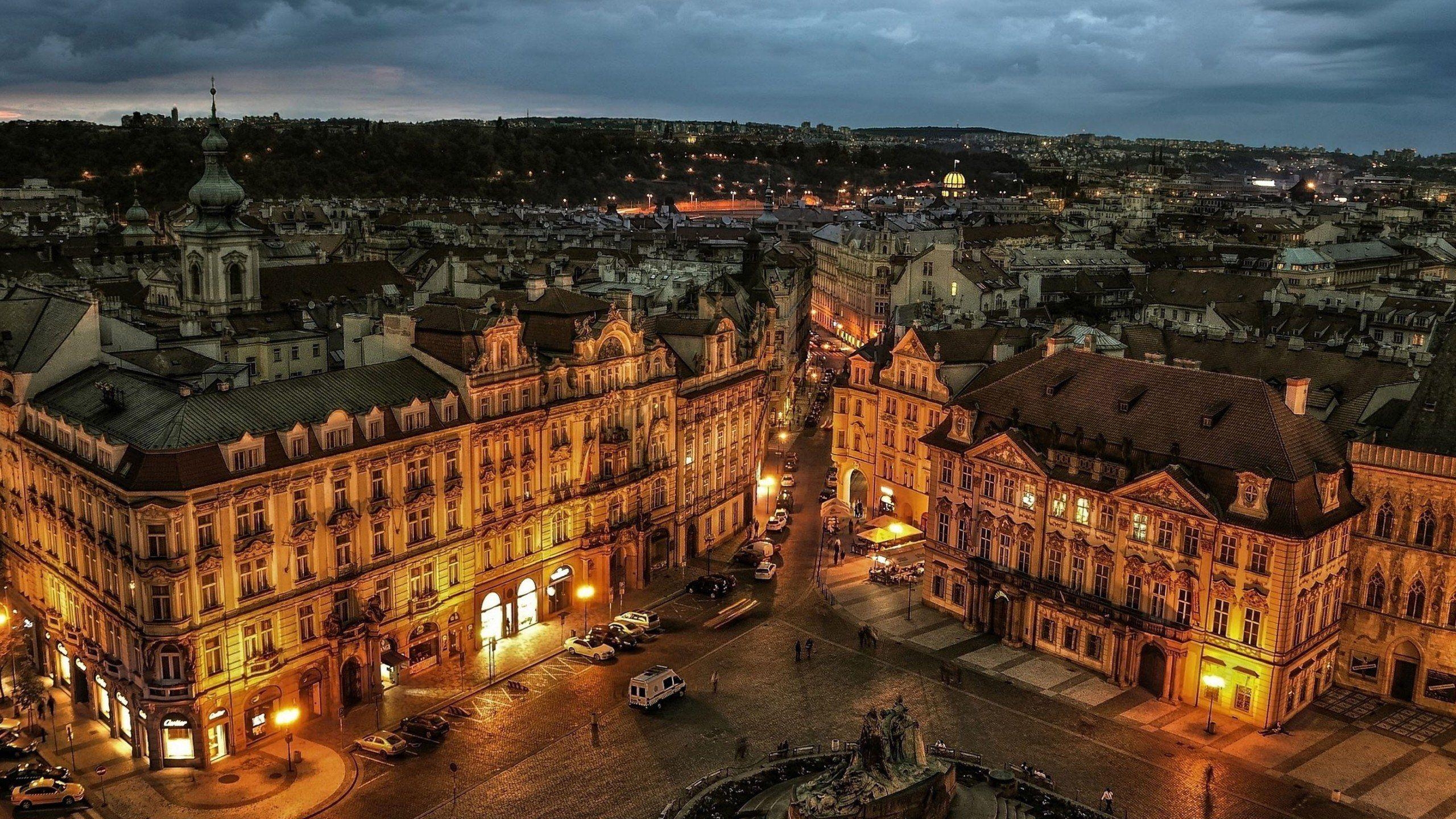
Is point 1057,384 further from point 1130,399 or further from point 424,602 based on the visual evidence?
point 424,602

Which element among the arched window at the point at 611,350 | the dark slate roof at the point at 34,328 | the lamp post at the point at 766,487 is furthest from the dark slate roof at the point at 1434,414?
the dark slate roof at the point at 34,328

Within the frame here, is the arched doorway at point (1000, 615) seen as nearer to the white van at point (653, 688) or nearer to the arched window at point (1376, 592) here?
the arched window at point (1376, 592)

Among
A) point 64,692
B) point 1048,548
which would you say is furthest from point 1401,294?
point 64,692

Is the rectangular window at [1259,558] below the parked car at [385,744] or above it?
above

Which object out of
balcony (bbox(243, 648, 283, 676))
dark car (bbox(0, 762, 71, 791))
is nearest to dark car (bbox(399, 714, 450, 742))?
balcony (bbox(243, 648, 283, 676))

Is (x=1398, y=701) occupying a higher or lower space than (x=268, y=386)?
lower

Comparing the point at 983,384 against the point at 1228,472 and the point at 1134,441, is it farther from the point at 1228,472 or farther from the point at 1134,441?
the point at 1228,472
